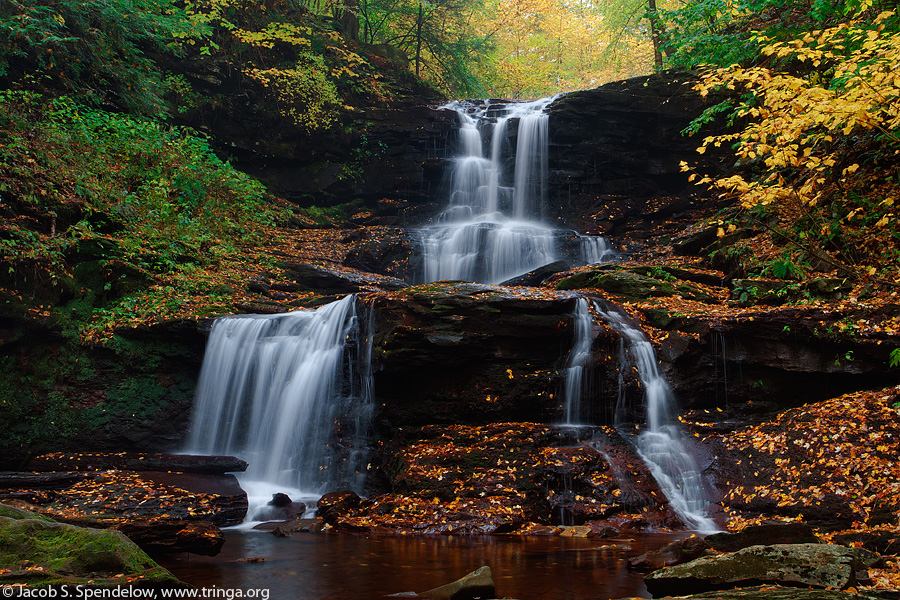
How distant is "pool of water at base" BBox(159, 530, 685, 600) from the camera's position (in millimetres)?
4195

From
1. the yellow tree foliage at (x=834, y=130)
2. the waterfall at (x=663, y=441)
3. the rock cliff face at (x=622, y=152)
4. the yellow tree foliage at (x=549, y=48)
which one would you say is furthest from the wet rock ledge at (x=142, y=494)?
the yellow tree foliage at (x=549, y=48)

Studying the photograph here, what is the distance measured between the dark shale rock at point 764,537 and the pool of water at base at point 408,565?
0.78 meters

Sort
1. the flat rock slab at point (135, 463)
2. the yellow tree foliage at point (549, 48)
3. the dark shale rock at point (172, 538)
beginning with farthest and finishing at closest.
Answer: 1. the yellow tree foliage at point (549, 48)
2. the flat rock slab at point (135, 463)
3. the dark shale rock at point (172, 538)

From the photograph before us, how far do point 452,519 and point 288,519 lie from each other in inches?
Answer: 92.5

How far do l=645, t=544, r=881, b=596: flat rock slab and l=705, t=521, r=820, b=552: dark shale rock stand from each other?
0.78 m

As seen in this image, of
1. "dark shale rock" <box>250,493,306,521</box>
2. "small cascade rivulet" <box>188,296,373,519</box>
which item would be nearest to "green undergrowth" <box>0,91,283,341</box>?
"small cascade rivulet" <box>188,296,373,519</box>

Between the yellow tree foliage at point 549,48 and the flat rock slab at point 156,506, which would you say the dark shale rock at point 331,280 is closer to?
the flat rock slab at point 156,506

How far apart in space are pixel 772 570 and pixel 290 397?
7748mm

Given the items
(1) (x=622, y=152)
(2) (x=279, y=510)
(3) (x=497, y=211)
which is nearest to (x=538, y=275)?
(3) (x=497, y=211)

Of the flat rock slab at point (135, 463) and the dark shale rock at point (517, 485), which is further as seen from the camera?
the flat rock slab at point (135, 463)

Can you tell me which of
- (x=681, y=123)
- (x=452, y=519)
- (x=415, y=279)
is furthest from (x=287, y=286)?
(x=681, y=123)

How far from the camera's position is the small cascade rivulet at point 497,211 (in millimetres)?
14820

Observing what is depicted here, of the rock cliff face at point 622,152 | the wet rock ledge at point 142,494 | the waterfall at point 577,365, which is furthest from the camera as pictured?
the rock cliff face at point 622,152

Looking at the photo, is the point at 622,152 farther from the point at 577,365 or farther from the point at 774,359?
the point at 577,365
